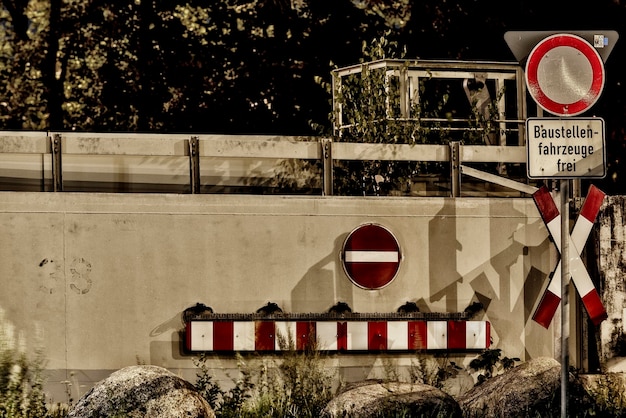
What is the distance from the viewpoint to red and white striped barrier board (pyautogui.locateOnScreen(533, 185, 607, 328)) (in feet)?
30.3

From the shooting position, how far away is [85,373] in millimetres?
10148

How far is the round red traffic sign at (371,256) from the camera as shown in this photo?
34.3ft

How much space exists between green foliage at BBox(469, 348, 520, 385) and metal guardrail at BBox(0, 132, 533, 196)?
171 cm

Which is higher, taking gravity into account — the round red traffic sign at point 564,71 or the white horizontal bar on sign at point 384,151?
the round red traffic sign at point 564,71

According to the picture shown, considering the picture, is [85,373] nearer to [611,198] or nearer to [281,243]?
[281,243]

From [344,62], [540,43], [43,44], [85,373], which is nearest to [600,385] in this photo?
[540,43]

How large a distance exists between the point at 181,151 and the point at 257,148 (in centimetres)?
65

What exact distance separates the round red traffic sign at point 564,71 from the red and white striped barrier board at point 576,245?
2.29 ft

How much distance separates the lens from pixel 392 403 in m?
9.25

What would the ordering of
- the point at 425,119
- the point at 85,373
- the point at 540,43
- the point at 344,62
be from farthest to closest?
the point at 344,62 < the point at 425,119 < the point at 85,373 < the point at 540,43

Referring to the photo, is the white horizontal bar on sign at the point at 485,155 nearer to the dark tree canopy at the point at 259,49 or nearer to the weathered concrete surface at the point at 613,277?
the weathered concrete surface at the point at 613,277

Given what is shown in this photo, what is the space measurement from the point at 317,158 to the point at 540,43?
237 centimetres

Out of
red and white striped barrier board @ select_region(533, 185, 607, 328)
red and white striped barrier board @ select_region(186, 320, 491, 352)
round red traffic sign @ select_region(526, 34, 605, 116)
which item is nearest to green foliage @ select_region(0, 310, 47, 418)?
A: red and white striped barrier board @ select_region(186, 320, 491, 352)

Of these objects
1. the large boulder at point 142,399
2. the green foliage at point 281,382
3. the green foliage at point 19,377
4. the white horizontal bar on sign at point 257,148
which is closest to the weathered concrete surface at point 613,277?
the green foliage at point 281,382
